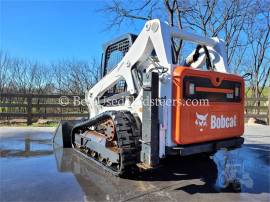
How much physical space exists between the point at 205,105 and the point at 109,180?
1.76 meters

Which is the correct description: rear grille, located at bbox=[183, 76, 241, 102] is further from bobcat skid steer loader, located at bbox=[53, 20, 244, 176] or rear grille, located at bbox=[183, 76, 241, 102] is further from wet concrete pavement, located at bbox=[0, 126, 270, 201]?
wet concrete pavement, located at bbox=[0, 126, 270, 201]

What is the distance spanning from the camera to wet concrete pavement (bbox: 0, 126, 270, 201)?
373 cm

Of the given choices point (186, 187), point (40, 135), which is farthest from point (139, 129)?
point (40, 135)

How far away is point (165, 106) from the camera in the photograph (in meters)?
3.93

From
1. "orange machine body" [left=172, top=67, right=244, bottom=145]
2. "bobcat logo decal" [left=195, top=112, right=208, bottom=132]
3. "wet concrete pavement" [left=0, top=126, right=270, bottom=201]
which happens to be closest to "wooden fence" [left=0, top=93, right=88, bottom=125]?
"wet concrete pavement" [left=0, top=126, right=270, bottom=201]

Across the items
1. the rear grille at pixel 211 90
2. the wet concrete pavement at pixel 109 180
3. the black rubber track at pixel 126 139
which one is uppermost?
the rear grille at pixel 211 90

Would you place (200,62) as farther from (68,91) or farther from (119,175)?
(68,91)

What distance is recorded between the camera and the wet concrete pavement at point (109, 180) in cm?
373

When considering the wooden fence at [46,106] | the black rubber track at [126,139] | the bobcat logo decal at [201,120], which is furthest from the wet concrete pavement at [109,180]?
the wooden fence at [46,106]

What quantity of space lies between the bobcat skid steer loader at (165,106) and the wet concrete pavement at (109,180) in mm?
350

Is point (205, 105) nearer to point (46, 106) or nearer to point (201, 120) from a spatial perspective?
point (201, 120)

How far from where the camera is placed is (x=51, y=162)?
5.46 m

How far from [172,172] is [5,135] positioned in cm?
601

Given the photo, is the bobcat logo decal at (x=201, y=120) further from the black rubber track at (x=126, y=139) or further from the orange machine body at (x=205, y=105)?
the black rubber track at (x=126, y=139)
